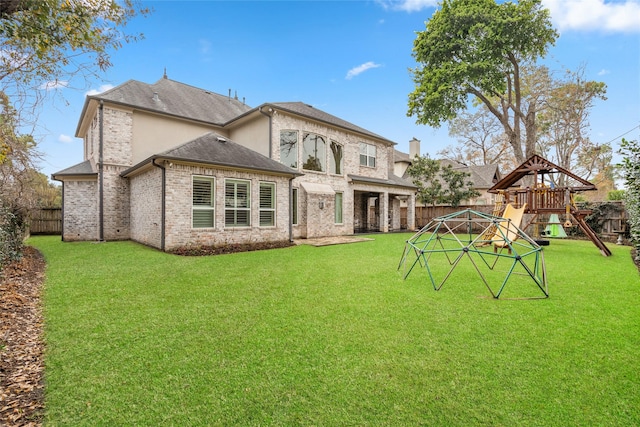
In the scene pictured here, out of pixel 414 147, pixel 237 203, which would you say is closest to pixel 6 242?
pixel 237 203

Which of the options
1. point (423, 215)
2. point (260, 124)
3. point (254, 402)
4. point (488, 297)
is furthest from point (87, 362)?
point (423, 215)

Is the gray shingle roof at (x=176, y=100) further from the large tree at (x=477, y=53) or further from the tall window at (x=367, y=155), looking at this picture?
the large tree at (x=477, y=53)

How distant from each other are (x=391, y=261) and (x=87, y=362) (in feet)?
24.7

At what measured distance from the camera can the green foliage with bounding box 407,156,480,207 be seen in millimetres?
20422

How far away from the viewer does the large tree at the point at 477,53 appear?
15.4m

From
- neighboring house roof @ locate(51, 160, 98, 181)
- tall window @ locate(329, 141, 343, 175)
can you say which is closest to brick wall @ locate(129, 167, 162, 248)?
neighboring house roof @ locate(51, 160, 98, 181)

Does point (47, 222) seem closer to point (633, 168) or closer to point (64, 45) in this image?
point (64, 45)

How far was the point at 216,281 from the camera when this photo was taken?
642 centimetres

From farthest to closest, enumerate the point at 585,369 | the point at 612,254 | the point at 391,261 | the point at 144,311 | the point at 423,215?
the point at 423,215
the point at 612,254
the point at 391,261
the point at 144,311
the point at 585,369

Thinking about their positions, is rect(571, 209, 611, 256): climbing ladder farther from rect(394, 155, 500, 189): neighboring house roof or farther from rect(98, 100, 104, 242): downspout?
rect(98, 100, 104, 242): downspout

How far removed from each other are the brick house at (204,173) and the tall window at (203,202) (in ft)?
0.12

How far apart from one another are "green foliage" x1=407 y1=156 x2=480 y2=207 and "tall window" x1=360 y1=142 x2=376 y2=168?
4094mm

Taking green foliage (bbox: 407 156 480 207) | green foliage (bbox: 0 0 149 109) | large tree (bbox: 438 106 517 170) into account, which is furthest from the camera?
large tree (bbox: 438 106 517 170)

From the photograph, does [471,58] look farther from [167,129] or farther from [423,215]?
[167,129]
